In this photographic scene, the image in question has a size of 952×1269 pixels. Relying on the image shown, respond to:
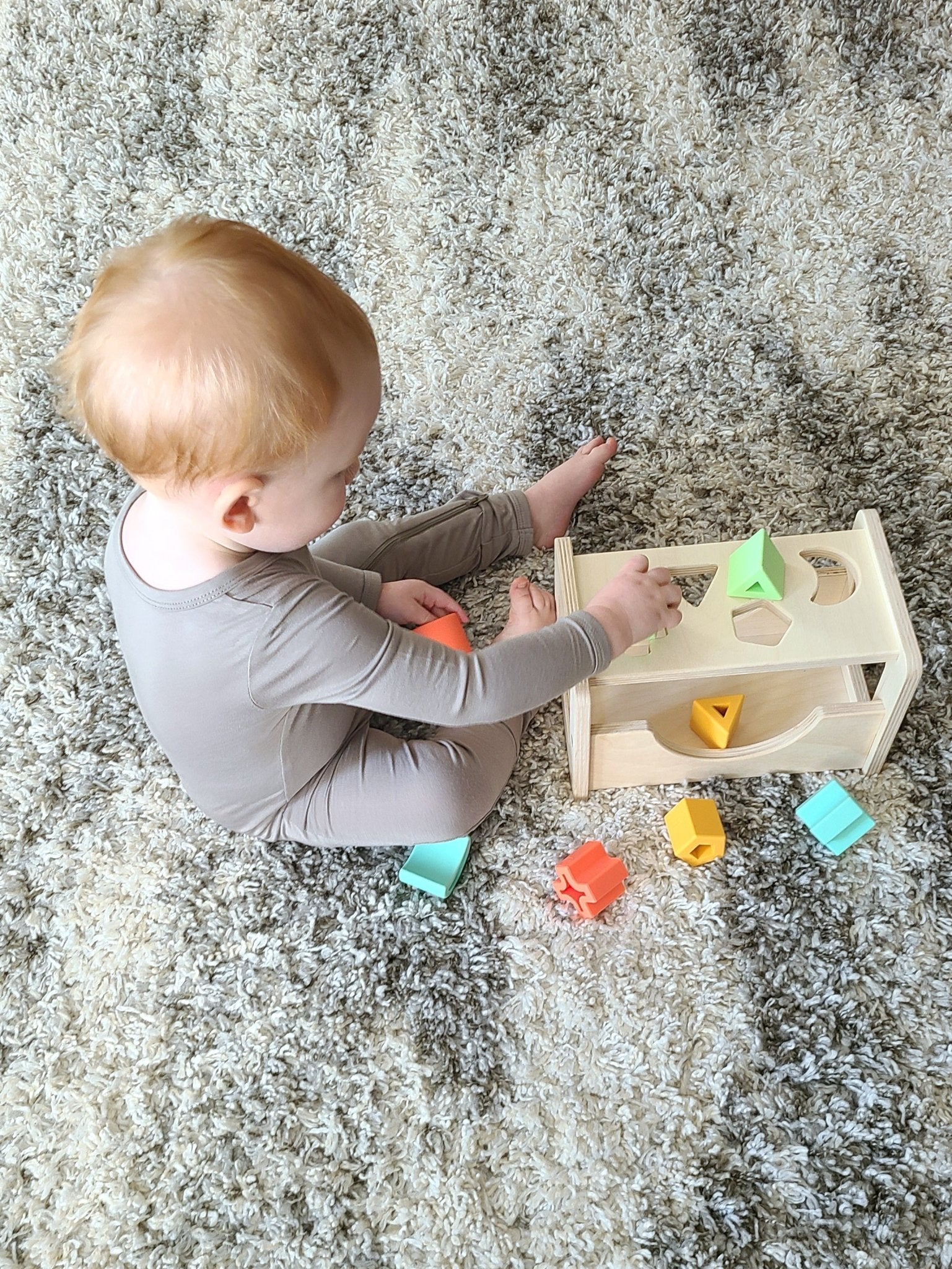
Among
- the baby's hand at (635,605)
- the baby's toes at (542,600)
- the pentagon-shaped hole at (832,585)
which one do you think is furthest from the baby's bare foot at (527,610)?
the pentagon-shaped hole at (832,585)

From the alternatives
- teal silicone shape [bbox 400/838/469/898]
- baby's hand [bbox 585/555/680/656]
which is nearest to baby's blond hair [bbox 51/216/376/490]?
baby's hand [bbox 585/555/680/656]

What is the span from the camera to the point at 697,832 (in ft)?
2.84

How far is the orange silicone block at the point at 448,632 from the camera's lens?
95 centimetres

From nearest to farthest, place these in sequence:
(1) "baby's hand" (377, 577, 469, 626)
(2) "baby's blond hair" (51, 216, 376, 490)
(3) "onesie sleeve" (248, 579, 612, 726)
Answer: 1. (2) "baby's blond hair" (51, 216, 376, 490)
2. (3) "onesie sleeve" (248, 579, 612, 726)
3. (1) "baby's hand" (377, 577, 469, 626)

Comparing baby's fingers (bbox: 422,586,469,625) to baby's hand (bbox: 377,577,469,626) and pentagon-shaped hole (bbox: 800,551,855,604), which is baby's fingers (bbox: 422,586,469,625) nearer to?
baby's hand (bbox: 377,577,469,626)

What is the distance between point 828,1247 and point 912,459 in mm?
A: 735

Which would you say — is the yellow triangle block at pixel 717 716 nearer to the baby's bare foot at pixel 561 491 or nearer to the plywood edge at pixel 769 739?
the plywood edge at pixel 769 739

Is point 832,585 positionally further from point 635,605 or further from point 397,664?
point 397,664

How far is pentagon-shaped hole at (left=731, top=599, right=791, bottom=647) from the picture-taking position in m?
0.86

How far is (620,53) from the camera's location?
132 cm

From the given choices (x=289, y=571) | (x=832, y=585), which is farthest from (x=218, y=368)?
(x=832, y=585)

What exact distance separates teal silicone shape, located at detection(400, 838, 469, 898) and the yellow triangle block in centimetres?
23

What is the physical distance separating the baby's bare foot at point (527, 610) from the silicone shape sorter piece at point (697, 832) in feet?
0.67

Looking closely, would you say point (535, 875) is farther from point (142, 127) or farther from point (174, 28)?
point (174, 28)
